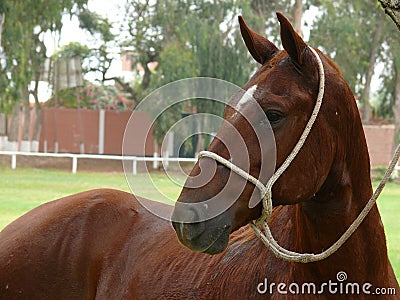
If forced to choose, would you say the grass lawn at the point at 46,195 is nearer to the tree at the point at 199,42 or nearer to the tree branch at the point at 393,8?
the tree branch at the point at 393,8

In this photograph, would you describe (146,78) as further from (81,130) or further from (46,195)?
(46,195)

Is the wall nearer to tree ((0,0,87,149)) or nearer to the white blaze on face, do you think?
tree ((0,0,87,149))

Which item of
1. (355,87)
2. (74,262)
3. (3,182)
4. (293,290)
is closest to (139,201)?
(74,262)

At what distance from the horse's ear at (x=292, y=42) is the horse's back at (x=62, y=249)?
153cm

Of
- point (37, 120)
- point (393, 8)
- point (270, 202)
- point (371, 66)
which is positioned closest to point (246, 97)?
point (270, 202)

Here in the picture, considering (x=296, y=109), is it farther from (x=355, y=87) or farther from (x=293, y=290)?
(x=355, y=87)

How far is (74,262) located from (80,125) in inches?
1165

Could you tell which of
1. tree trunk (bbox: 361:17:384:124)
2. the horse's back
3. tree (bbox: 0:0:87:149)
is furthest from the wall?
the horse's back

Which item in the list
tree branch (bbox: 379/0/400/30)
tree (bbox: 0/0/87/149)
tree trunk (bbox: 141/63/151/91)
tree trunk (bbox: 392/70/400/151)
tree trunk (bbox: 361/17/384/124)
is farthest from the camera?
tree trunk (bbox: 361/17/384/124)

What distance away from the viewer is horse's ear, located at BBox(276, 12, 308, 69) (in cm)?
220

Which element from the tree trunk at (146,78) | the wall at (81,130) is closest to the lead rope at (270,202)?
the tree trunk at (146,78)

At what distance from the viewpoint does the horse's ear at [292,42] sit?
2.20 meters

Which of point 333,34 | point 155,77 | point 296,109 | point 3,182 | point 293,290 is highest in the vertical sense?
point 333,34

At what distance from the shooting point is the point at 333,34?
1204 inches
